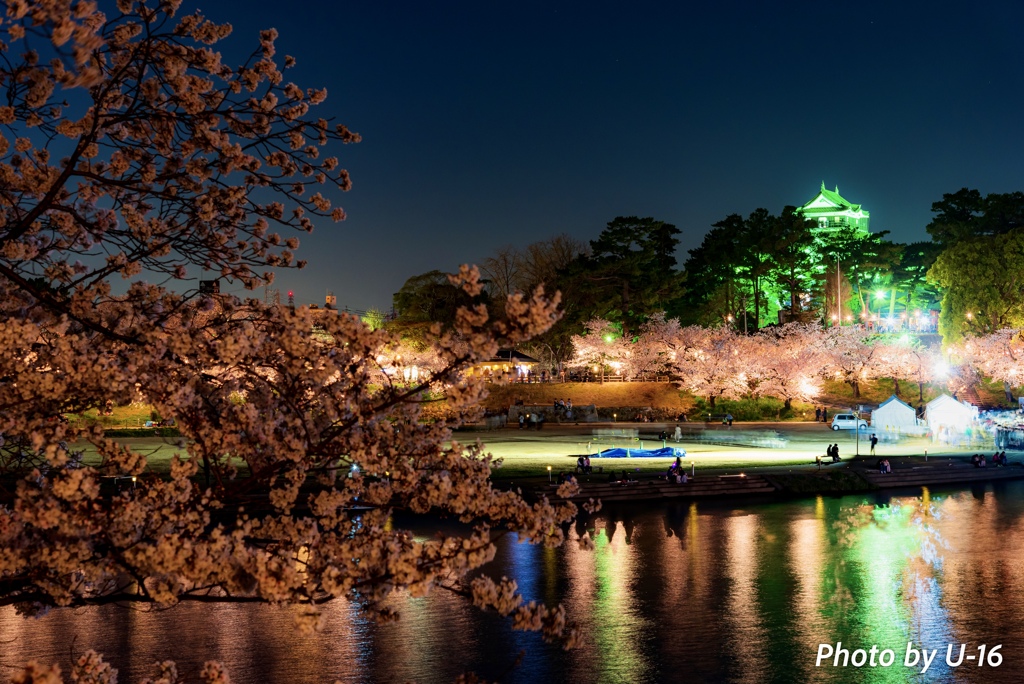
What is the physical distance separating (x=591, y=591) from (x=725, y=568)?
4.02 m

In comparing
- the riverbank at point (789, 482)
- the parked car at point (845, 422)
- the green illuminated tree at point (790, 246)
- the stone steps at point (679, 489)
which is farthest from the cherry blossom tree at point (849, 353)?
the stone steps at point (679, 489)

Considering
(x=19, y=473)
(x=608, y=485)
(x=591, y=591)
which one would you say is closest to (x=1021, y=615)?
(x=591, y=591)

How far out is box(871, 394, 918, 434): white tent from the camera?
48.4 metres

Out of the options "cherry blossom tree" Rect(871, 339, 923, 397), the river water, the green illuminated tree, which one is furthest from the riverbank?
the green illuminated tree

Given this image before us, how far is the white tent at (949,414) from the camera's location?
4778 cm

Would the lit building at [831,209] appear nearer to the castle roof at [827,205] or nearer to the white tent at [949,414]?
the castle roof at [827,205]

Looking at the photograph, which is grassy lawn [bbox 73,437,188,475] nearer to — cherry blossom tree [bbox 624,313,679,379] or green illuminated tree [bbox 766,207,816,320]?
cherry blossom tree [bbox 624,313,679,379]

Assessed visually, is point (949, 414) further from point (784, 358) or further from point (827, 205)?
point (827, 205)

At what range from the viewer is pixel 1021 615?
18.1 metres

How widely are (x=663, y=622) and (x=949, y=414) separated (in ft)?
118

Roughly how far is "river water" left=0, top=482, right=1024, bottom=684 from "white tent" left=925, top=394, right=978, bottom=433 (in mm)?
22793

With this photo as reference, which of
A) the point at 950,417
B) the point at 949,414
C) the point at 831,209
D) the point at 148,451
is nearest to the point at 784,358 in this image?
the point at 949,414

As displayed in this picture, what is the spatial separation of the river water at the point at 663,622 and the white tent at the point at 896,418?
74.4ft

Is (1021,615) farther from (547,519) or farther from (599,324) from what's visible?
(599,324)
